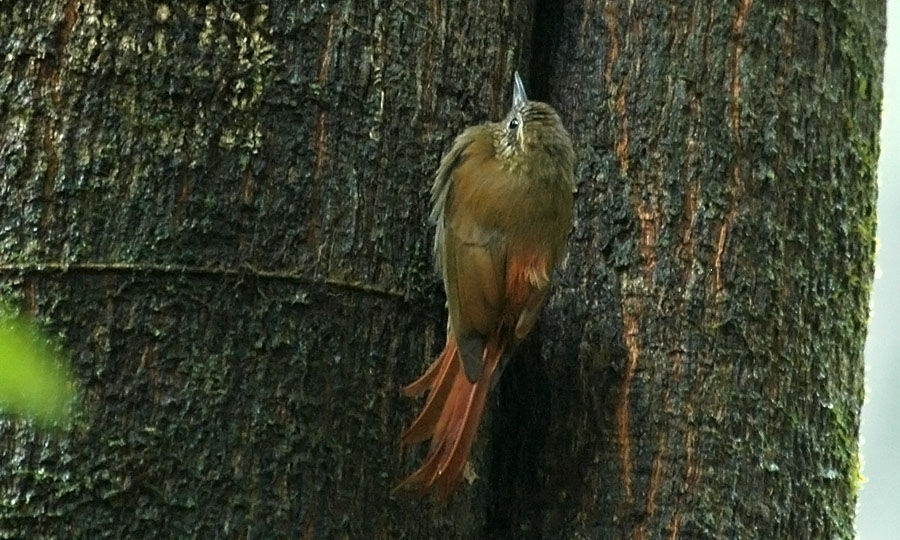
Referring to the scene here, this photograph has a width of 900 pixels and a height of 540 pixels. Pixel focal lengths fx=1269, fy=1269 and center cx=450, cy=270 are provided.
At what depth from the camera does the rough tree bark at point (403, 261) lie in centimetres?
251

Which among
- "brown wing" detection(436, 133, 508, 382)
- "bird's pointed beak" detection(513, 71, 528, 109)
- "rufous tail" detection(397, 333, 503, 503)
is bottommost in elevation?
"rufous tail" detection(397, 333, 503, 503)

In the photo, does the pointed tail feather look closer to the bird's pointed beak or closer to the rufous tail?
the rufous tail

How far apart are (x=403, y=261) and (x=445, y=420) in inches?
14.3

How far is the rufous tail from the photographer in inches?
106

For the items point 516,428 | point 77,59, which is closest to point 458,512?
point 516,428

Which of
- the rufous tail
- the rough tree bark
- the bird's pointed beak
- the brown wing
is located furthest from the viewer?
the bird's pointed beak

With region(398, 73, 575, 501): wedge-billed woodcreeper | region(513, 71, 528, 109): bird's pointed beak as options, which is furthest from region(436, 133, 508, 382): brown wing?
region(513, 71, 528, 109): bird's pointed beak

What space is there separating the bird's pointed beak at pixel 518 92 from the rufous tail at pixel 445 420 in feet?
1.99

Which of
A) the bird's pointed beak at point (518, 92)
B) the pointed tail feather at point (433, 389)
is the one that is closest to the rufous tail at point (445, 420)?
the pointed tail feather at point (433, 389)

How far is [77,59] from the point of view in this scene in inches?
101

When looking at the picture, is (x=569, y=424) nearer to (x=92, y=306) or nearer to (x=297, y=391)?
(x=297, y=391)

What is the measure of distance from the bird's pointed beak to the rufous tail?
1.99 feet

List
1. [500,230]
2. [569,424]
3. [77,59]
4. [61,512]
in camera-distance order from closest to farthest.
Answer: [61,512] < [77,59] < [569,424] < [500,230]

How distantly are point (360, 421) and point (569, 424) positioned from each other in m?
0.56
